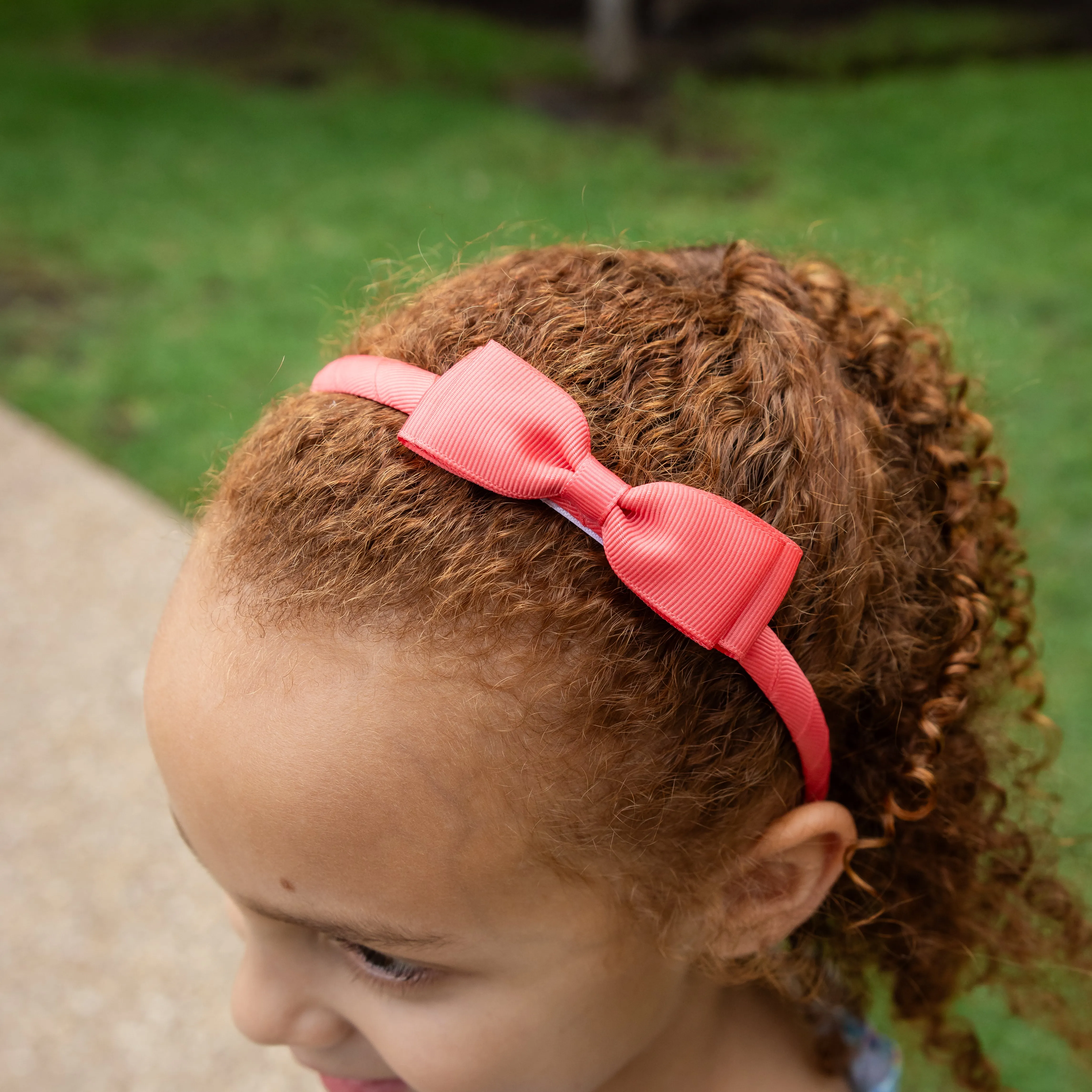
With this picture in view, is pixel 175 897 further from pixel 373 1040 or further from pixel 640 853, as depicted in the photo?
pixel 640 853

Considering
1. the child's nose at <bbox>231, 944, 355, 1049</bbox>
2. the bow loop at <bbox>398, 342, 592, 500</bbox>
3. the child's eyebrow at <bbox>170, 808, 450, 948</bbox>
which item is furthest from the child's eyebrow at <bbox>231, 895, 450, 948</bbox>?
the bow loop at <bbox>398, 342, 592, 500</bbox>

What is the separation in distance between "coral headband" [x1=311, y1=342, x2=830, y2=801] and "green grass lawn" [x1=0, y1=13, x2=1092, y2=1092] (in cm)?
210

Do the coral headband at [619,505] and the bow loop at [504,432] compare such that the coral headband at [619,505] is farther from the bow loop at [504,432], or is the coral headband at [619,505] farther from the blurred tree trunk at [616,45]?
the blurred tree trunk at [616,45]

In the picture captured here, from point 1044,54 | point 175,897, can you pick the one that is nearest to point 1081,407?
point 175,897

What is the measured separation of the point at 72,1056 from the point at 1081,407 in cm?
407

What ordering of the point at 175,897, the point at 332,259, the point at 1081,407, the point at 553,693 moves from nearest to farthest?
the point at 553,693, the point at 175,897, the point at 1081,407, the point at 332,259

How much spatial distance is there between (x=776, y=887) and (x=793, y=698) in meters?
0.28

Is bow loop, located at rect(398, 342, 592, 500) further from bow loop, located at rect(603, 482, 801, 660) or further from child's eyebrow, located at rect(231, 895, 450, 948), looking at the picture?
child's eyebrow, located at rect(231, 895, 450, 948)

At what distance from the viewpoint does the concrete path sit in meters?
2.46

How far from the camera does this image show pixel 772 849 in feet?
4.31

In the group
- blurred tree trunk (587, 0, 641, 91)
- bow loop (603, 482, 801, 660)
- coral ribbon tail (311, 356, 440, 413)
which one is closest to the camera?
bow loop (603, 482, 801, 660)

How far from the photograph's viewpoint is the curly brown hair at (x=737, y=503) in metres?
1.16

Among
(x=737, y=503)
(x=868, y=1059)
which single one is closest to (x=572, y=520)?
(x=737, y=503)

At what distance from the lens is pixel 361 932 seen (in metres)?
1.21
